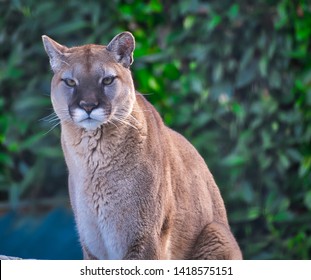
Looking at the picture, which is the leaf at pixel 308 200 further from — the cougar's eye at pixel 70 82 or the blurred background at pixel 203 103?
the cougar's eye at pixel 70 82

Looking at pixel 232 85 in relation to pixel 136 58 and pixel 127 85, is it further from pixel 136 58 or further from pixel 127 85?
pixel 127 85

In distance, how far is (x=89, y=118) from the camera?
Answer: 220 inches

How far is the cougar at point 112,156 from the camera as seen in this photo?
5656 millimetres

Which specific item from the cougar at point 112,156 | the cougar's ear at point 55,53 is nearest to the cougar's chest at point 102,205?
the cougar at point 112,156

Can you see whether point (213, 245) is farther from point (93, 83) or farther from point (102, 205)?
point (93, 83)

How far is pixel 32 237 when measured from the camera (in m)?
8.82

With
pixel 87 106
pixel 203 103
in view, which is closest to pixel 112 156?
pixel 87 106

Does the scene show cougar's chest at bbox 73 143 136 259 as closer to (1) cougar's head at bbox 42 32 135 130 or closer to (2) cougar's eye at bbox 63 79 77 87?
(1) cougar's head at bbox 42 32 135 130

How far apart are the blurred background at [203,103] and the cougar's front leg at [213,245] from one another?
258 cm

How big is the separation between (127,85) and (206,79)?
3221 millimetres

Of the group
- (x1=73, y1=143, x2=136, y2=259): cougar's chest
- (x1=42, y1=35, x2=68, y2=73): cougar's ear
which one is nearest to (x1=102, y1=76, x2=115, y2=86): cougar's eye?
(x1=42, y1=35, x2=68, y2=73): cougar's ear
